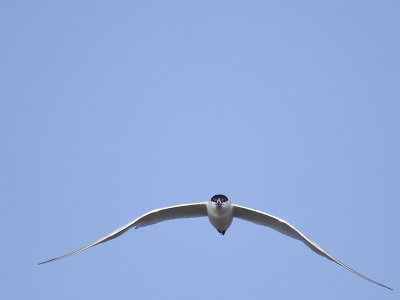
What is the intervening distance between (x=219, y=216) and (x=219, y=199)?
0.54 m

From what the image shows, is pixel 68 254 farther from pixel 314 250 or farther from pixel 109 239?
pixel 314 250

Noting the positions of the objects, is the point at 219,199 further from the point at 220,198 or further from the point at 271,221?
the point at 271,221

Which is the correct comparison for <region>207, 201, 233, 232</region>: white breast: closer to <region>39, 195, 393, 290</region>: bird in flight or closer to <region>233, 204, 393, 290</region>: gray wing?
<region>39, 195, 393, 290</region>: bird in flight

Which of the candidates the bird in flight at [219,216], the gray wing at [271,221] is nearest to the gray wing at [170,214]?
the bird in flight at [219,216]

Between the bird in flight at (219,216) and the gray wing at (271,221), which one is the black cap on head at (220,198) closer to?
the bird in flight at (219,216)

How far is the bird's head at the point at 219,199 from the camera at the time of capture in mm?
24078

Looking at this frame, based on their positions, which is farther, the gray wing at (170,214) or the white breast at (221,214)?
the gray wing at (170,214)

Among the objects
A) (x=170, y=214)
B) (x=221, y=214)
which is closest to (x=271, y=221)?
(x=221, y=214)

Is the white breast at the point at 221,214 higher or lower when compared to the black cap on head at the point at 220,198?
lower

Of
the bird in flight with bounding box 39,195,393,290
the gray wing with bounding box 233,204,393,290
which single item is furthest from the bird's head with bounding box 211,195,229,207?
the gray wing with bounding box 233,204,393,290

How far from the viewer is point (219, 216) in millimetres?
24219

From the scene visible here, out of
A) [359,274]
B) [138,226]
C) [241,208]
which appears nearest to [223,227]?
[241,208]

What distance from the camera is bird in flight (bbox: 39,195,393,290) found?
24109 millimetres

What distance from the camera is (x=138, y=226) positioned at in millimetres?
25141
